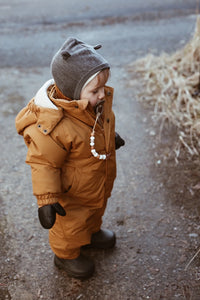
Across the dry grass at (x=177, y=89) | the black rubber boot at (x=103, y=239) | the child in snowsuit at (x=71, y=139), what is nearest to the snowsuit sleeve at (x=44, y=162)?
the child in snowsuit at (x=71, y=139)

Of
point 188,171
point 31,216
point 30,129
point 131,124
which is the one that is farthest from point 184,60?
point 30,129

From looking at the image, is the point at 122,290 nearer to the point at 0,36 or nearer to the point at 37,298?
the point at 37,298

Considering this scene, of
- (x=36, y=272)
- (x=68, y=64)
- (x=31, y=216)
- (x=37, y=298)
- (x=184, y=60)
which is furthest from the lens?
(x=184, y=60)

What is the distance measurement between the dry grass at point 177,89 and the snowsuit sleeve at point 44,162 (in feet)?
5.94

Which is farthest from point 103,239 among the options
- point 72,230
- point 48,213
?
point 48,213

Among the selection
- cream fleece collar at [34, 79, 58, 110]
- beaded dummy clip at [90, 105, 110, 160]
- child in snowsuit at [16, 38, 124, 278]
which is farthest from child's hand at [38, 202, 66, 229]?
cream fleece collar at [34, 79, 58, 110]

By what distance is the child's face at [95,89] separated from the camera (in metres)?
1.89

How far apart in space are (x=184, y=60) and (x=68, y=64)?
3327 millimetres

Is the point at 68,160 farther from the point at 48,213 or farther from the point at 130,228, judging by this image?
the point at 130,228

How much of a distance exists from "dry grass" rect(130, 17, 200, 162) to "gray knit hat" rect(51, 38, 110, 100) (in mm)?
1823

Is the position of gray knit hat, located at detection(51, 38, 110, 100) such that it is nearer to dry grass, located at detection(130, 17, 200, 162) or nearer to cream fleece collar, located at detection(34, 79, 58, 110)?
cream fleece collar, located at detection(34, 79, 58, 110)

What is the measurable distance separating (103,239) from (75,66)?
49.1 inches

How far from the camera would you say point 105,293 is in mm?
2248

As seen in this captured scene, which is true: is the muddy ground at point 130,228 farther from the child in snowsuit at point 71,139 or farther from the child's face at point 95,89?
the child's face at point 95,89
